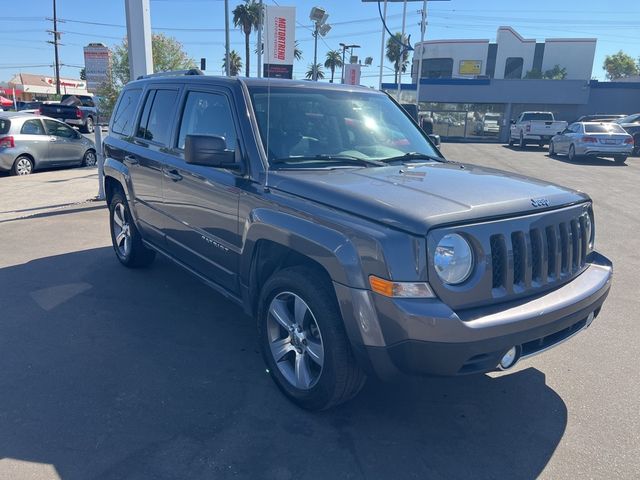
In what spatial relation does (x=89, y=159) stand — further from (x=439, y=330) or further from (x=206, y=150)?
(x=439, y=330)

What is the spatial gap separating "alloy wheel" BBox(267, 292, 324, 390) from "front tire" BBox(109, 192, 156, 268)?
2814mm

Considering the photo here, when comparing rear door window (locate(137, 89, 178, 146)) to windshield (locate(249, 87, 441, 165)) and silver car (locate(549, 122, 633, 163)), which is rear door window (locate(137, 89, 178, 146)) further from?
silver car (locate(549, 122, 633, 163))

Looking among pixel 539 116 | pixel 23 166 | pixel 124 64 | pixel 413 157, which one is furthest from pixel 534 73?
pixel 413 157

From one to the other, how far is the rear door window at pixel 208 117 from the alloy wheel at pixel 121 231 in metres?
1.84

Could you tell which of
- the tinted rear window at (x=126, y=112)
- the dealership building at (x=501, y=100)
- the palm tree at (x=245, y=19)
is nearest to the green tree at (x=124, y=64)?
the tinted rear window at (x=126, y=112)

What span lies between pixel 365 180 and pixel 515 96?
4087 centimetres

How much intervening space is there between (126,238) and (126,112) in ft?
4.57

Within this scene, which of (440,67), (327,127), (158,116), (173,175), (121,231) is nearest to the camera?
(327,127)

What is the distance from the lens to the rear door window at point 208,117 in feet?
12.9

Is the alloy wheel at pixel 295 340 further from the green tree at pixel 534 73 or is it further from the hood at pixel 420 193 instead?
the green tree at pixel 534 73

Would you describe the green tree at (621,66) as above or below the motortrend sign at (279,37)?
above

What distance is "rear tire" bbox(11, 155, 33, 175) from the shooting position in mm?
13336

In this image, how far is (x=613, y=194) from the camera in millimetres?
11984

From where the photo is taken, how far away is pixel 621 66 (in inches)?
3944
